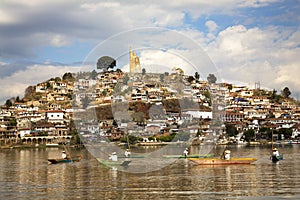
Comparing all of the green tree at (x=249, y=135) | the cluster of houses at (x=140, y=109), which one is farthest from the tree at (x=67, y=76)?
the green tree at (x=249, y=135)

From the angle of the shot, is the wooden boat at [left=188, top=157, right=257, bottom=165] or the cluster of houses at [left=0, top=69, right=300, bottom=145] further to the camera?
the cluster of houses at [left=0, top=69, right=300, bottom=145]

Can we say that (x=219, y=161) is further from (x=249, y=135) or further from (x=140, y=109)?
(x=249, y=135)

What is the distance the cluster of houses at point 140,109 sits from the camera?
125ft

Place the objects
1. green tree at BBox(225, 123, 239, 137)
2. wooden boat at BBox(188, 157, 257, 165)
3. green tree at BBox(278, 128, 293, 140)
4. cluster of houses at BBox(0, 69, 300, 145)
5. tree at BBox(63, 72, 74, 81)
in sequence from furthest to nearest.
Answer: tree at BBox(63, 72, 74, 81) < green tree at BBox(225, 123, 239, 137) < green tree at BBox(278, 128, 293, 140) < cluster of houses at BBox(0, 69, 300, 145) < wooden boat at BBox(188, 157, 257, 165)

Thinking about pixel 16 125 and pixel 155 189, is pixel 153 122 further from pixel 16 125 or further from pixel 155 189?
pixel 155 189

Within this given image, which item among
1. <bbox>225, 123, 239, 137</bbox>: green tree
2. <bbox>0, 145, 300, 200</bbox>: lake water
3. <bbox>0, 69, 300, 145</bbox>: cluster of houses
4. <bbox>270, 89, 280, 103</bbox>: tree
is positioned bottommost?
<bbox>0, 145, 300, 200</bbox>: lake water

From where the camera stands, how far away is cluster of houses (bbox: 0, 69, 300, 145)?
3797cm

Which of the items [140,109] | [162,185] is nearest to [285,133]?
[140,109]

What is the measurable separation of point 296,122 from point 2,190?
67.4m

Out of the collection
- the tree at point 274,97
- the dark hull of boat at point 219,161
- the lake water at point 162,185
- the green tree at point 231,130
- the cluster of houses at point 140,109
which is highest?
the tree at point 274,97

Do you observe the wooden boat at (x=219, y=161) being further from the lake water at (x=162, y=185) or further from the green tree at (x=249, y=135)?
the green tree at (x=249, y=135)

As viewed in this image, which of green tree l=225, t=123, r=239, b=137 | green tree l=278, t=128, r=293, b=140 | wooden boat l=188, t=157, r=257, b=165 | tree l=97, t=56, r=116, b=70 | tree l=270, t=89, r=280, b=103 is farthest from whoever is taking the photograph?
tree l=270, t=89, r=280, b=103

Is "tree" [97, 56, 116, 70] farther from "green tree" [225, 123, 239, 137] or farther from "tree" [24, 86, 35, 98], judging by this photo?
"tree" [24, 86, 35, 98]

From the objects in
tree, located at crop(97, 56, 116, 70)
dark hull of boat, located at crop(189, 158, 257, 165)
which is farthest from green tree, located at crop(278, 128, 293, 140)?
dark hull of boat, located at crop(189, 158, 257, 165)
